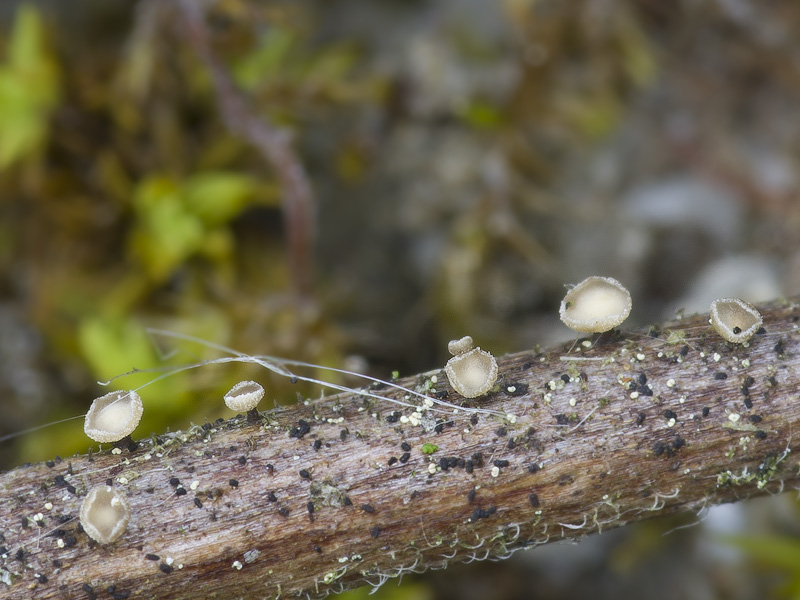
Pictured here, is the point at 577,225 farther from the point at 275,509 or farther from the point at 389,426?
the point at 275,509

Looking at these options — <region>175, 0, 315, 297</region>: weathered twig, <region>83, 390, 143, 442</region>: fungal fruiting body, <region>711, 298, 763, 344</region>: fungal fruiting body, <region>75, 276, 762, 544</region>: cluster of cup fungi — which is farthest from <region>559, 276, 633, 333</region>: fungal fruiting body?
<region>175, 0, 315, 297</region>: weathered twig

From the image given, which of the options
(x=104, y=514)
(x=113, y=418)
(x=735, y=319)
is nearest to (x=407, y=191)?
(x=735, y=319)

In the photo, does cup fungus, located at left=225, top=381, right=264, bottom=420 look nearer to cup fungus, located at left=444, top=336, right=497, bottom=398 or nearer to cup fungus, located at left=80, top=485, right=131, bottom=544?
cup fungus, located at left=80, top=485, right=131, bottom=544

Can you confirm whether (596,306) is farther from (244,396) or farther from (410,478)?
(244,396)

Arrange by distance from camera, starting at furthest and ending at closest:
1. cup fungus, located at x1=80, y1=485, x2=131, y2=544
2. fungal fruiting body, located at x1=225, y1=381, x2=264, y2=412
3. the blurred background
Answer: the blurred background
fungal fruiting body, located at x1=225, y1=381, x2=264, y2=412
cup fungus, located at x1=80, y1=485, x2=131, y2=544

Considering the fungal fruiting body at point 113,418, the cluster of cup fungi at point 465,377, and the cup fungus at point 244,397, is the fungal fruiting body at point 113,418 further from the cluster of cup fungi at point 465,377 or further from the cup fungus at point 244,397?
the cup fungus at point 244,397

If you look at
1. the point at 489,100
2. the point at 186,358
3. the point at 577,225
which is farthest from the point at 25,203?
the point at 577,225

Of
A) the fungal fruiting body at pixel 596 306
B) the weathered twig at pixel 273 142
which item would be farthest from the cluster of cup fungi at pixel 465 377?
the weathered twig at pixel 273 142
